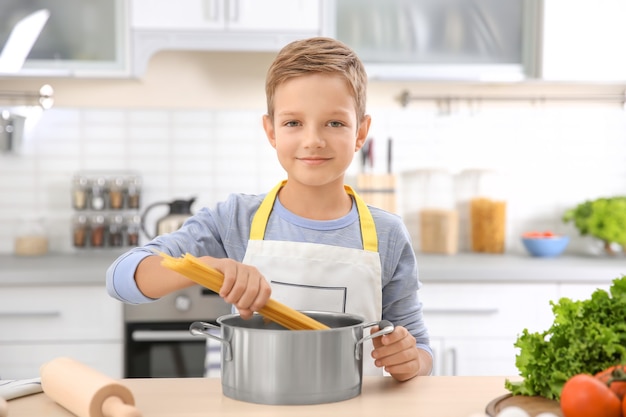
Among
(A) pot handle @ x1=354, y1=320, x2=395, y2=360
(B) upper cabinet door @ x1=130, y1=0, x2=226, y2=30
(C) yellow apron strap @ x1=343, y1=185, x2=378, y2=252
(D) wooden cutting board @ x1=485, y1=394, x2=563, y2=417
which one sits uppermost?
(B) upper cabinet door @ x1=130, y1=0, x2=226, y2=30

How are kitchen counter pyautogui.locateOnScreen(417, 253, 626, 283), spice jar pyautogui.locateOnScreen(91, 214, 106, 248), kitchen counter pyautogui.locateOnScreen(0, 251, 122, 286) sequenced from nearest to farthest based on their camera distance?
kitchen counter pyautogui.locateOnScreen(0, 251, 122, 286), kitchen counter pyautogui.locateOnScreen(417, 253, 626, 283), spice jar pyautogui.locateOnScreen(91, 214, 106, 248)

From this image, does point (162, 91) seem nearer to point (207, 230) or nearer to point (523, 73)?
point (523, 73)

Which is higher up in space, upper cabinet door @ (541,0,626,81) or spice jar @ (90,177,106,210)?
upper cabinet door @ (541,0,626,81)

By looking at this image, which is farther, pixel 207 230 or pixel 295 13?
pixel 295 13

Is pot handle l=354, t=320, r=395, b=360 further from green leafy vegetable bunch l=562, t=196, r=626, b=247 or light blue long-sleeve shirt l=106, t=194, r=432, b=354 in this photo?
green leafy vegetable bunch l=562, t=196, r=626, b=247

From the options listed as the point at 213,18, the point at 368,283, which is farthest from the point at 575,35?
the point at 368,283

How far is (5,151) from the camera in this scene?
3051mm

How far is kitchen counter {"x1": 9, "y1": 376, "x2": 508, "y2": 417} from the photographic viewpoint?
104 centimetres

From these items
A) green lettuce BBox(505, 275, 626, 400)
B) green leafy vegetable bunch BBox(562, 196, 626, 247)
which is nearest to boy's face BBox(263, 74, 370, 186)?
green lettuce BBox(505, 275, 626, 400)

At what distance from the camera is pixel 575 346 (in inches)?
41.6

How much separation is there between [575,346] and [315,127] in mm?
524

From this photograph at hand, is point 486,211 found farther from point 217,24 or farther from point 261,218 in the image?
point 261,218

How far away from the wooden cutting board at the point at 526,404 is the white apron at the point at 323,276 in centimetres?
36

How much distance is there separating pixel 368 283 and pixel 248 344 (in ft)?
1.41
